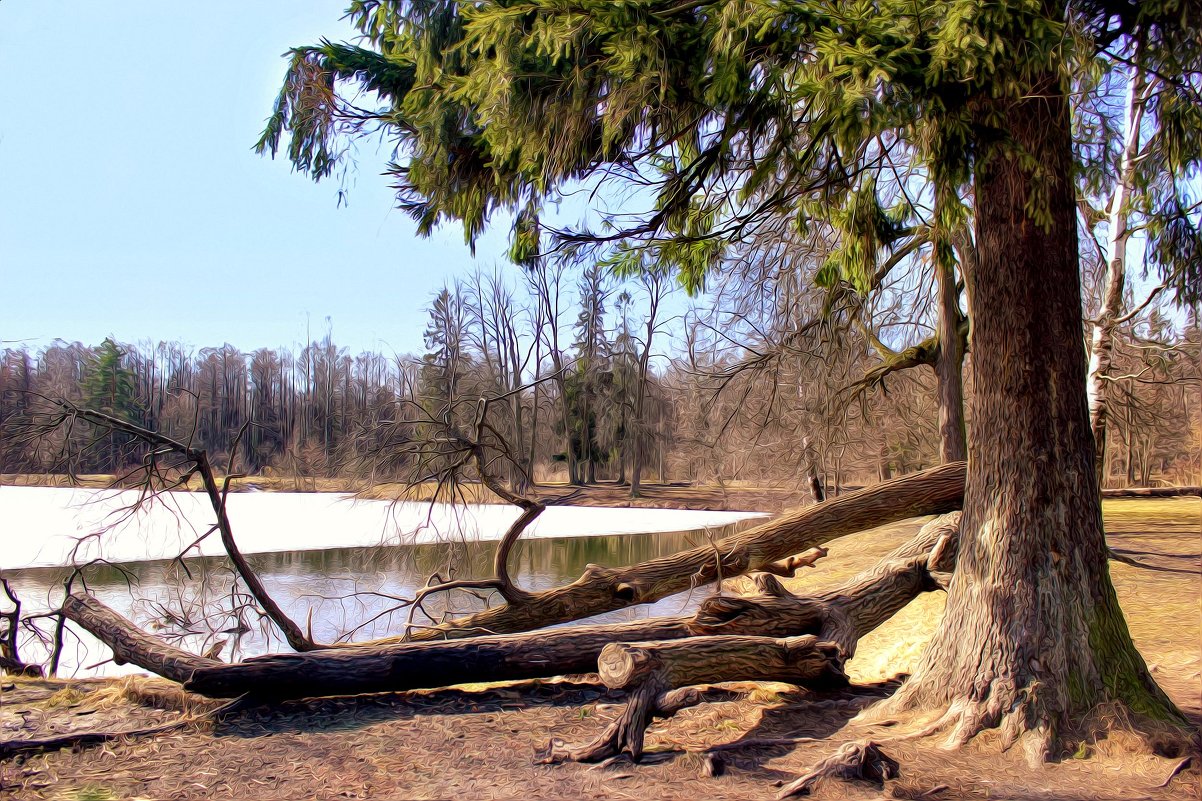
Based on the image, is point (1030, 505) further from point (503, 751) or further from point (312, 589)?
point (312, 589)

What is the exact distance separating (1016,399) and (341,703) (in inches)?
182

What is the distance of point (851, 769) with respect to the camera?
3.93 meters

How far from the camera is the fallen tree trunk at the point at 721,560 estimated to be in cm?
673

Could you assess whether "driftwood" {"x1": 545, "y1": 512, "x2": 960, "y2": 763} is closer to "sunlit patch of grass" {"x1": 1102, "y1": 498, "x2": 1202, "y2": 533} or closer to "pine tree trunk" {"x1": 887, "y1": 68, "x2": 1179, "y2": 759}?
"pine tree trunk" {"x1": 887, "y1": 68, "x2": 1179, "y2": 759}

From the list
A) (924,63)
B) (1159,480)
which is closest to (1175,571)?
(924,63)

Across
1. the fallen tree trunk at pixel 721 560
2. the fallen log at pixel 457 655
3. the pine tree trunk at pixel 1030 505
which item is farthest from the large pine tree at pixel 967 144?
the fallen tree trunk at pixel 721 560

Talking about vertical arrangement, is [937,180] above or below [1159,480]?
above

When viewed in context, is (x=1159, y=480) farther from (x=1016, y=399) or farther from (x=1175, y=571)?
(x=1016, y=399)

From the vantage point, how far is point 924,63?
402 centimetres

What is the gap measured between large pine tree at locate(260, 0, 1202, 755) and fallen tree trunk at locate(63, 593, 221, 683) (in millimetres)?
3609

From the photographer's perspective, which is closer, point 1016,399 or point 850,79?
point 850,79

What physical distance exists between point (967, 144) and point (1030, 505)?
2018 millimetres

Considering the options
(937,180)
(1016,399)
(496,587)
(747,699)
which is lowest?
(747,699)

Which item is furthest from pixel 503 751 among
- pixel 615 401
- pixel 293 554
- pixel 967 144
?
A: pixel 615 401
